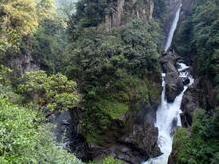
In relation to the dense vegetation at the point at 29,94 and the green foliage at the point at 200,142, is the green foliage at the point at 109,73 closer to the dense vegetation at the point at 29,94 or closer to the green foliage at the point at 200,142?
the dense vegetation at the point at 29,94

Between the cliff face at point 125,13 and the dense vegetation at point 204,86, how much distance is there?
18.2ft

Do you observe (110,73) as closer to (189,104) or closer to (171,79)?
(189,104)

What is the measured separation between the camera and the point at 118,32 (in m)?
33.8

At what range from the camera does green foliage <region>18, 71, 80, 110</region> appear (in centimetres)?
2267

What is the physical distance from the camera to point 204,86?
3011 cm

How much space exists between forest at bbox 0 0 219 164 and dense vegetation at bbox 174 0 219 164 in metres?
0.06

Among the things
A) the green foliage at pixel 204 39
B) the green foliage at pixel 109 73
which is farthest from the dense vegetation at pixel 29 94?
the green foliage at pixel 204 39

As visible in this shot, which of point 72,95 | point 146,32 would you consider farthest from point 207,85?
point 72,95

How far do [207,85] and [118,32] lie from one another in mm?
9555

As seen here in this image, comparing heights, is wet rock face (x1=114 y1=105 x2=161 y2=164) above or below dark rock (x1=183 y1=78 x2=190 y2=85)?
below

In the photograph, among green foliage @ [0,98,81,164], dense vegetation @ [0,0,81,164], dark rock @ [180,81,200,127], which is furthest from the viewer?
dark rock @ [180,81,200,127]

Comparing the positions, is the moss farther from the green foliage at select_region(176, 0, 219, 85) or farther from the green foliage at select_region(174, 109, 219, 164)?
the green foliage at select_region(176, 0, 219, 85)

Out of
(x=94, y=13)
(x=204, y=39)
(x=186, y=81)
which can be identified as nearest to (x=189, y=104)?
(x=186, y=81)

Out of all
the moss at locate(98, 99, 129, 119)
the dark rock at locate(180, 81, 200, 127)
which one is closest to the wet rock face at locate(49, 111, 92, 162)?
the moss at locate(98, 99, 129, 119)
